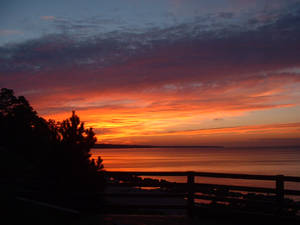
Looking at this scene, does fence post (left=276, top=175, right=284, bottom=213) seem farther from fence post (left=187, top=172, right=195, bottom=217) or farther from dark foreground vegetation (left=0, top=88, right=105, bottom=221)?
dark foreground vegetation (left=0, top=88, right=105, bottom=221)

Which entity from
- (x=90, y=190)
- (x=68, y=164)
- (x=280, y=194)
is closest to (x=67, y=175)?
(x=68, y=164)

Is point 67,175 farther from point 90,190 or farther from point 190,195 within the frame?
point 190,195

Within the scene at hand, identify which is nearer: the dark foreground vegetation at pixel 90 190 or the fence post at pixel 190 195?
the dark foreground vegetation at pixel 90 190

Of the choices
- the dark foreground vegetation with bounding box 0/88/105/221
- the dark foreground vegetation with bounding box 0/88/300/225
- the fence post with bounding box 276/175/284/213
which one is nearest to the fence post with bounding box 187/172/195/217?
the dark foreground vegetation with bounding box 0/88/300/225

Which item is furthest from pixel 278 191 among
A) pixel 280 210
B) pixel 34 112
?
pixel 34 112

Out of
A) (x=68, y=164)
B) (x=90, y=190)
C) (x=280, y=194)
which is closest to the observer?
(x=280, y=194)

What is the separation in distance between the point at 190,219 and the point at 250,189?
1.79 meters

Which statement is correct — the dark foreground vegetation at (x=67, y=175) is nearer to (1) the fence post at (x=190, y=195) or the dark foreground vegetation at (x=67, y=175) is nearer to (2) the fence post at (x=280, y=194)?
(1) the fence post at (x=190, y=195)

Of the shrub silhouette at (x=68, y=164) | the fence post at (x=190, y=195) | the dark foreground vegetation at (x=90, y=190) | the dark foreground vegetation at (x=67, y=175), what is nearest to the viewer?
the dark foreground vegetation at (x=90, y=190)

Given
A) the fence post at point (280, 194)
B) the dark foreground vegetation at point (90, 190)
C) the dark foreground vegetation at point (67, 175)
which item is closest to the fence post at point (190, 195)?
the dark foreground vegetation at point (90, 190)

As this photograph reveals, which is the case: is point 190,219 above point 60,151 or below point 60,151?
below

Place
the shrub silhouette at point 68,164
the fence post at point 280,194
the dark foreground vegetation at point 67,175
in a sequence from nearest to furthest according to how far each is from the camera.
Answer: the fence post at point 280,194 → the dark foreground vegetation at point 67,175 → the shrub silhouette at point 68,164

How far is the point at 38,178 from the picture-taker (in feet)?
32.4

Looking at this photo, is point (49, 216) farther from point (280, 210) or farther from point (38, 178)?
Result: point (280, 210)
